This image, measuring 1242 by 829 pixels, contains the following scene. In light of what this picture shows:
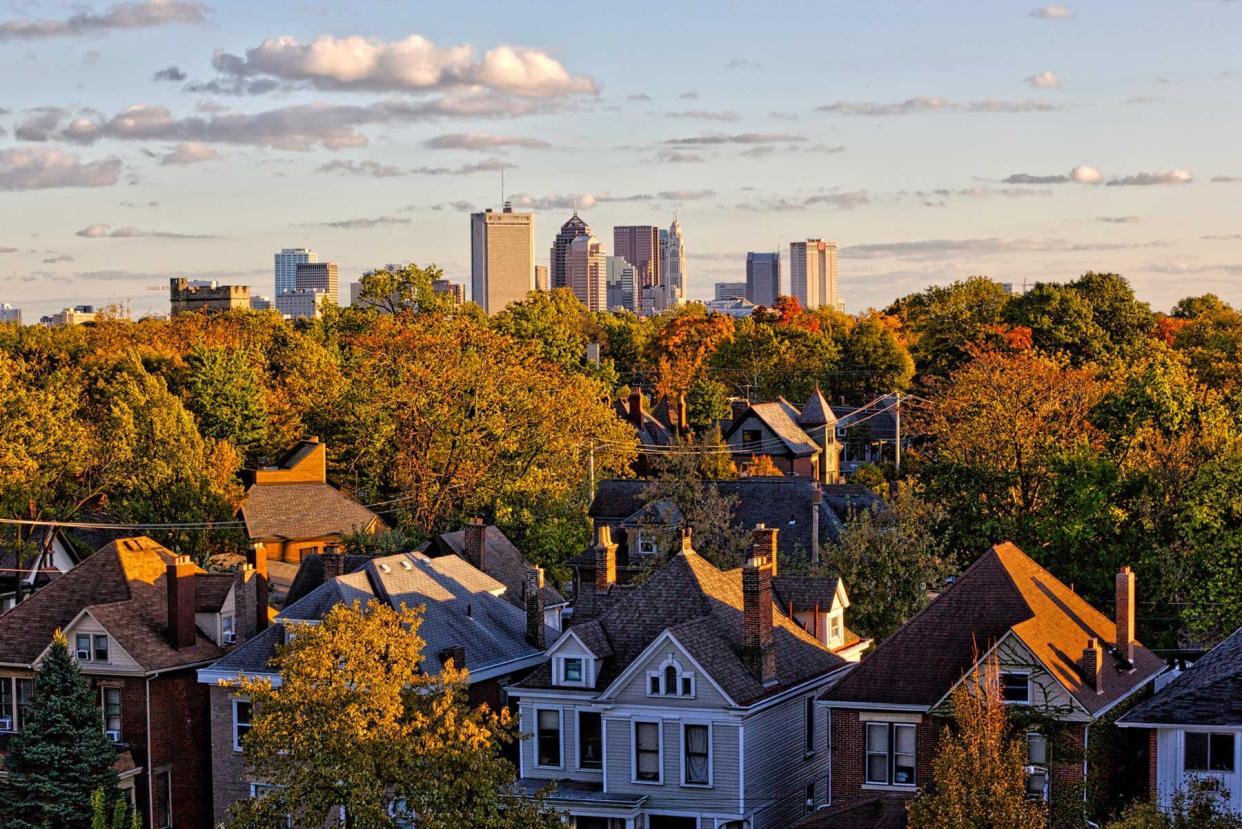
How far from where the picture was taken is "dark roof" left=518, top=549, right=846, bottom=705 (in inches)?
1770

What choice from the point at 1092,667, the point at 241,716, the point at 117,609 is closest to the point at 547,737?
the point at 241,716

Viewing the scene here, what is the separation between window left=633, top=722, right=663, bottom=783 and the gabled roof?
14.8m

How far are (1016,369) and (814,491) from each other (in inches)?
819

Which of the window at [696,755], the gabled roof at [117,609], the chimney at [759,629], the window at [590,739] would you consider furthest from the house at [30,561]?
the chimney at [759,629]

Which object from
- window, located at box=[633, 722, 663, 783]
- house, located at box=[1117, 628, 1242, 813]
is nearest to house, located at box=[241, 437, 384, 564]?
window, located at box=[633, 722, 663, 783]

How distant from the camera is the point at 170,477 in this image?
77375mm

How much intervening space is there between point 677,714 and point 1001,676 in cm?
868

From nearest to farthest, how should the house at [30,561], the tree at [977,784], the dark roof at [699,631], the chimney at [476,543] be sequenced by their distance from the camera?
the tree at [977,784]
the dark roof at [699,631]
the chimney at [476,543]
the house at [30,561]

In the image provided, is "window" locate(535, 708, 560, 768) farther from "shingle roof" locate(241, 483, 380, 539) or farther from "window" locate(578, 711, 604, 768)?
"shingle roof" locate(241, 483, 380, 539)

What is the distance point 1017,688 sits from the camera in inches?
1624

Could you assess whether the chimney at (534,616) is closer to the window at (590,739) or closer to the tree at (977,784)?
the window at (590,739)

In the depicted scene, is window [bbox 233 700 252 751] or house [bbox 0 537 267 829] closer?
window [bbox 233 700 252 751]

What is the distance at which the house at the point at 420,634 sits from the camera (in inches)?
1969

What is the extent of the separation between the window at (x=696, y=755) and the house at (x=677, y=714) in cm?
3
